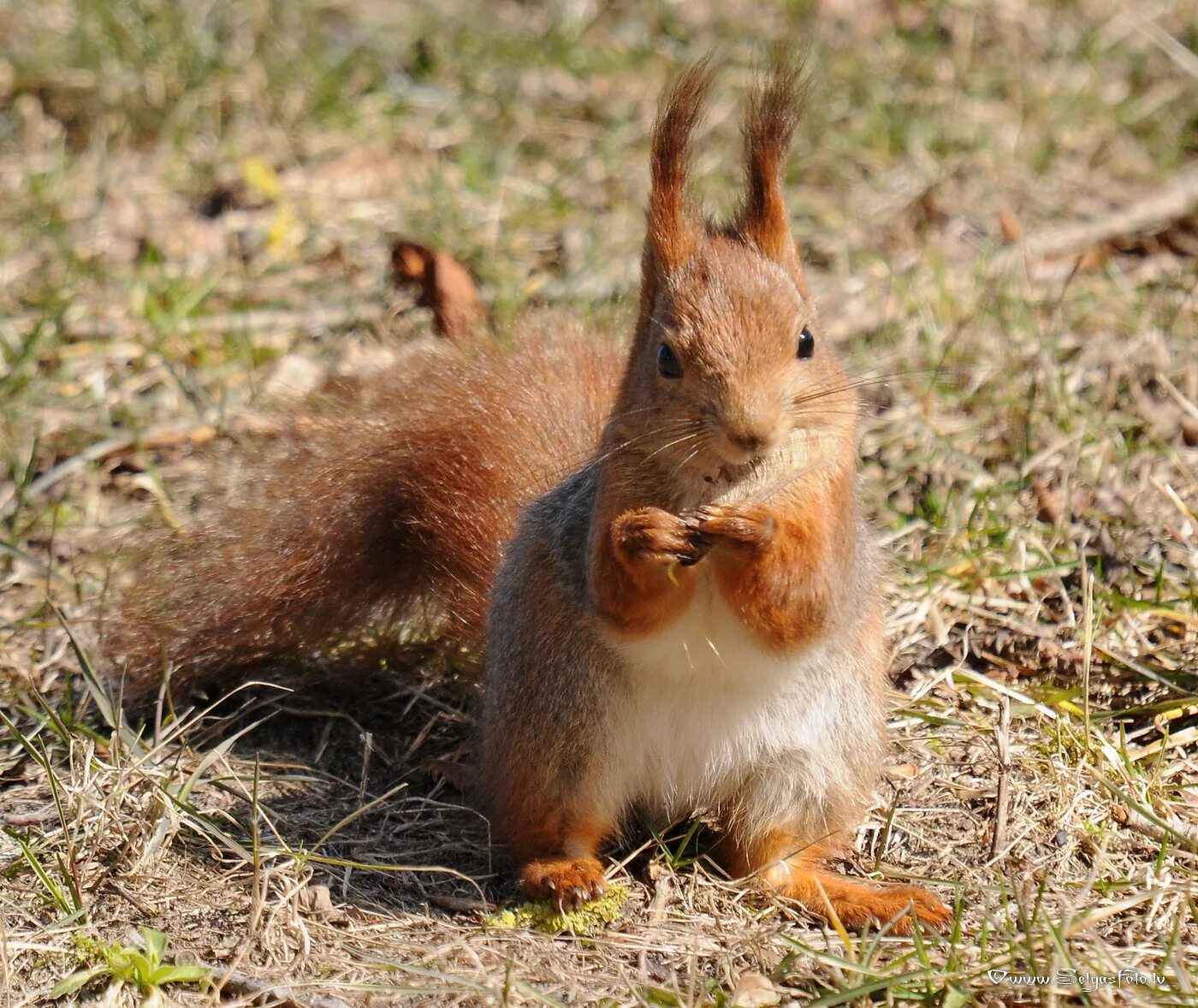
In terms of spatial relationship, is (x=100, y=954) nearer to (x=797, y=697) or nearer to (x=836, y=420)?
(x=797, y=697)

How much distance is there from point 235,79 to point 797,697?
3307mm

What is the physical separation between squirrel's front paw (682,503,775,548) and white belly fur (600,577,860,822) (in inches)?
4.4

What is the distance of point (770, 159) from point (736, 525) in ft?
1.86

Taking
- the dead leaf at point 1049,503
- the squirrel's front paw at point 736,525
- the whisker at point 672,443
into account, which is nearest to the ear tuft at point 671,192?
the whisker at point 672,443

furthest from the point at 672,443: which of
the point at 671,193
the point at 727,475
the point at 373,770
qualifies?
the point at 373,770

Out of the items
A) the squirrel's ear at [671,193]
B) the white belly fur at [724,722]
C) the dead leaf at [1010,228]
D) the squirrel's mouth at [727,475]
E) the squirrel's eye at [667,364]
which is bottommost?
the white belly fur at [724,722]

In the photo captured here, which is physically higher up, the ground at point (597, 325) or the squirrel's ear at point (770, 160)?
the squirrel's ear at point (770, 160)

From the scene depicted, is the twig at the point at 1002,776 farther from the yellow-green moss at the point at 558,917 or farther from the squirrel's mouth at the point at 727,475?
the squirrel's mouth at the point at 727,475

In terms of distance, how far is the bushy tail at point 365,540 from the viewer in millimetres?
2631

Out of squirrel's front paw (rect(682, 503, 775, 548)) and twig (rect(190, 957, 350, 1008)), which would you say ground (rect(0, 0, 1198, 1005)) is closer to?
twig (rect(190, 957, 350, 1008))

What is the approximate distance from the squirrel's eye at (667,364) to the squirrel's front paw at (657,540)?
19 cm

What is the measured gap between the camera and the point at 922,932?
82.0 inches

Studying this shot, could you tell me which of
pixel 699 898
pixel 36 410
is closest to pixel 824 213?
pixel 36 410

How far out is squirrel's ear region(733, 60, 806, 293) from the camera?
2.17 meters
